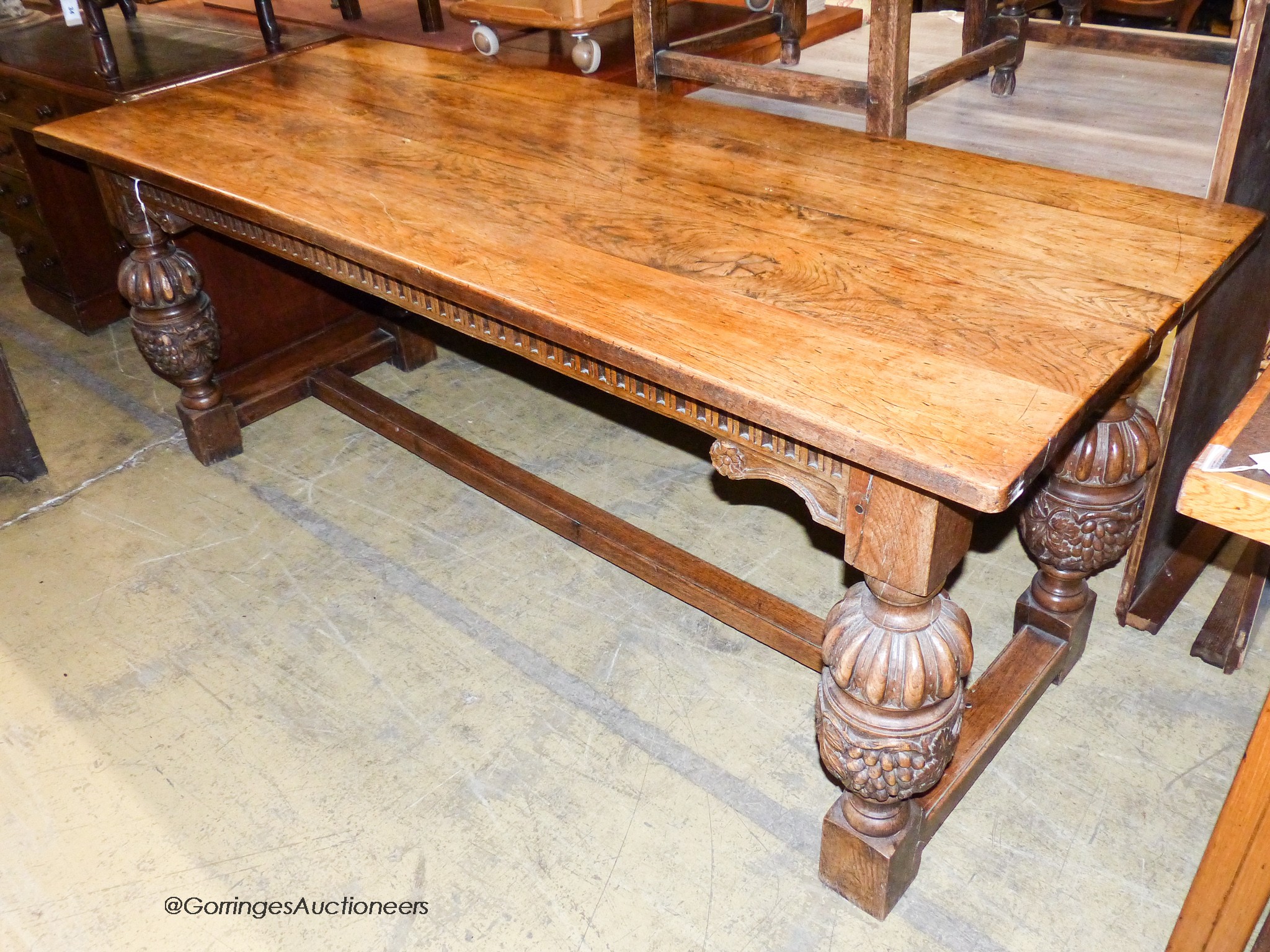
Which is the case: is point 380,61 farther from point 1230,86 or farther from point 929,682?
point 929,682

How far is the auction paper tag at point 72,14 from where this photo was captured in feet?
11.8

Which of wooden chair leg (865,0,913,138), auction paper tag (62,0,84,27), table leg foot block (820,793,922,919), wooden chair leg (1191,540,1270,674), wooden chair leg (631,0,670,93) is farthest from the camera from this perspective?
auction paper tag (62,0,84,27)

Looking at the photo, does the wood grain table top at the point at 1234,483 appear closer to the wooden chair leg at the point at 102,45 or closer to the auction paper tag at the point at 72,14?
the wooden chair leg at the point at 102,45

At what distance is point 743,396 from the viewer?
1229mm

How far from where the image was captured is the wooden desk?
4.06ft

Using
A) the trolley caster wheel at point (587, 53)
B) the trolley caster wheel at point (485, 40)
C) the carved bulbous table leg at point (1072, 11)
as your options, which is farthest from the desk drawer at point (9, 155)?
the carved bulbous table leg at point (1072, 11)

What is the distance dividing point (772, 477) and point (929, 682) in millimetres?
333

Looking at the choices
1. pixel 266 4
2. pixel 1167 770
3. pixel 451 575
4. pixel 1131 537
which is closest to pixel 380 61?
pixel 266 4

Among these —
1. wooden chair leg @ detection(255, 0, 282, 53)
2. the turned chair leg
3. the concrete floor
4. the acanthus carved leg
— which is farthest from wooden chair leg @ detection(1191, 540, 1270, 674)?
wooden chair leg @ detection(255, 0, 282, 53)

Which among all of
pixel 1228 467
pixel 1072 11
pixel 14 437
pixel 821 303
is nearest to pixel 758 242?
pixel 821 303

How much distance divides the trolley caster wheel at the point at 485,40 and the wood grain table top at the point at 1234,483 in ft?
7.60

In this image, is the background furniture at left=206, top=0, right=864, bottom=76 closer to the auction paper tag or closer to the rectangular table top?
the rectangular table top

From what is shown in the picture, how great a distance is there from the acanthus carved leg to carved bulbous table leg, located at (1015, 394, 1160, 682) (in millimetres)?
1947

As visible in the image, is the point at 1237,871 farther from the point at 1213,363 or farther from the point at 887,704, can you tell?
the point at 1213,363
